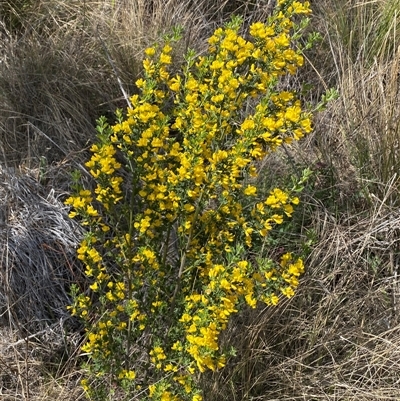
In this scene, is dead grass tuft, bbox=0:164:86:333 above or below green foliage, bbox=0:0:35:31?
below

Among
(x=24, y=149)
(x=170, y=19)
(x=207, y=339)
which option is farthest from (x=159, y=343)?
(x=170, y=19)

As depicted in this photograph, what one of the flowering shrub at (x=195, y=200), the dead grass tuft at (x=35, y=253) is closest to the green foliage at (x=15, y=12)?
the dead grass tuft at (x=35, y=253)

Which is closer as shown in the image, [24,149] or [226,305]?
[226,305]

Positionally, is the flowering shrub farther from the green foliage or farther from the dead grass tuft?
the green foliage

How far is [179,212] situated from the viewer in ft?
6.09

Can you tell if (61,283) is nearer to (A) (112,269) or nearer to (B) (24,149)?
(A) (112,269)

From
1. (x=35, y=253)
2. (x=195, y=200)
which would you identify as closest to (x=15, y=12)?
(x=35, y=253)

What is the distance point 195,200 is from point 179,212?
0.08m

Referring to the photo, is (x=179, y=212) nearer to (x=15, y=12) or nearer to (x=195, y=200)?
(x=195, y=200)

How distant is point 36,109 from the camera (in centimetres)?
297

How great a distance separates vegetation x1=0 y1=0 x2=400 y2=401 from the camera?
6.14 feet

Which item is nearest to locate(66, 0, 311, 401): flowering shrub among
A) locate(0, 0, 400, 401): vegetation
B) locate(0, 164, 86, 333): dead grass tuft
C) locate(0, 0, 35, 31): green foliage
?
locate(0, 0, 400, 401): vegetation

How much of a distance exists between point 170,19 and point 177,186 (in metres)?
1.96

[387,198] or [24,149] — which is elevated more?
[24,149]
